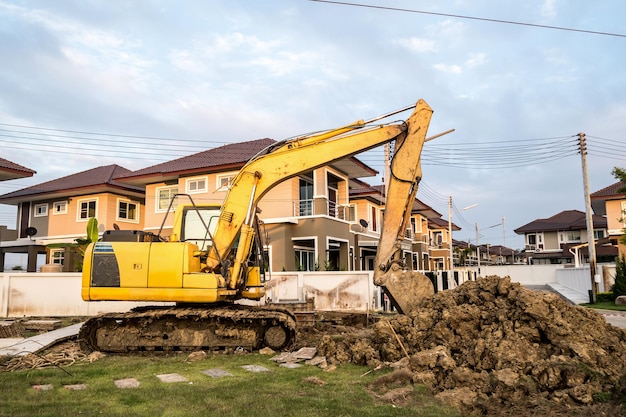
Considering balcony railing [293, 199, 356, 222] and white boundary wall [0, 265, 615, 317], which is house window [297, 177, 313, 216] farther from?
white boundary wall [0, 265, 615, 317]

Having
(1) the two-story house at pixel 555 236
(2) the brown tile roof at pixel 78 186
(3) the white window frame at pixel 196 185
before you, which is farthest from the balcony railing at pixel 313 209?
(1) the two-story house at pixel 555 236

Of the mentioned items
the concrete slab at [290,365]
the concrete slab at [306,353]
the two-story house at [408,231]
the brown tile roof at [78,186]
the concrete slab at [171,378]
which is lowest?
the concrete slab at [290,365]

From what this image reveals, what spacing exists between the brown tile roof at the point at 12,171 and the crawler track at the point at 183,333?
45.1 ft

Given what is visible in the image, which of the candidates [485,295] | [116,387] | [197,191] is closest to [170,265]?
[116,387]

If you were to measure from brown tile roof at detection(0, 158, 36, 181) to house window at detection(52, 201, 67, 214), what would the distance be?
8449 millimetres

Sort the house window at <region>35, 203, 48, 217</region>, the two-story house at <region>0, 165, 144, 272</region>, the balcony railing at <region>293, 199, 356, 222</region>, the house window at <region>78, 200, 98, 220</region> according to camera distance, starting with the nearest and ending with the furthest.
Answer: the balcony railing at <region>293, 199, 356, 222</region> → the two-story house at <region>0, 165, 144, 272</region> → the house window at <region>78, 200, 98, 220</region> → the house window at <region>35, 203, 48, 217</region>

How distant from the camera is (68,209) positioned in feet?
97.9

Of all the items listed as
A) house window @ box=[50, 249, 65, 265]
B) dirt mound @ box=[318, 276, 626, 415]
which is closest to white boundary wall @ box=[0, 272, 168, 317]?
dirt mound @ box=[318, 276, 626, 415]

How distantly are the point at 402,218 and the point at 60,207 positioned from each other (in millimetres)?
26302

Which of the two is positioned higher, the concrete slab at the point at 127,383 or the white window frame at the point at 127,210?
the white window frame at the point at 127,210

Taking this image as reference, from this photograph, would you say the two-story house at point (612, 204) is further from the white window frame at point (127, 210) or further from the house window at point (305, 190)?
the white window frame at point (127, 210)

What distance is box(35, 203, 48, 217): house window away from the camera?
3056 centimetres

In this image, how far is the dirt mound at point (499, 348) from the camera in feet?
21.1

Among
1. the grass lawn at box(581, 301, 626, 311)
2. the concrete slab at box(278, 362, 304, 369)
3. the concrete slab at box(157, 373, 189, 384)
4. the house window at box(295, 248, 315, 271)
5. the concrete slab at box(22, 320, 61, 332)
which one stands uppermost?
the house window at box(295, 248, 315, 271)
